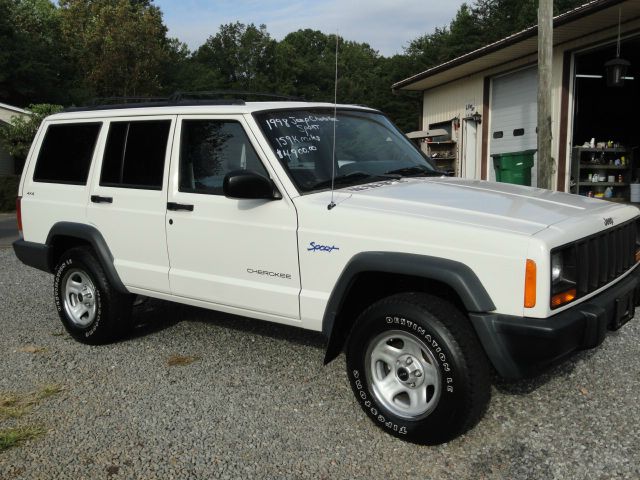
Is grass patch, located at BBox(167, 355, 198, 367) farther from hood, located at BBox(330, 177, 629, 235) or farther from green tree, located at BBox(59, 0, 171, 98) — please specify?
green tree, located at BBox(59, 0, 171, 98)

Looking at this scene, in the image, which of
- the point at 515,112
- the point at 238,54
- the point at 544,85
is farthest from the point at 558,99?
the point at 238,54

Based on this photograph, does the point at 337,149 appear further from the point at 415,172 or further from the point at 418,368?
the point at 418,368

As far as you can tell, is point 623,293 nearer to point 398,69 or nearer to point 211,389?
point 211,389

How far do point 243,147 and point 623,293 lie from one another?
2.44 m

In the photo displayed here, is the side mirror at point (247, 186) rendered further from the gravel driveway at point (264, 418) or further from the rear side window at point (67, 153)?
the rear side window at point (67, 153)

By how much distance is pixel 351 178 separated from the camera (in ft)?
12.6

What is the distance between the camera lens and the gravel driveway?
2.98 m

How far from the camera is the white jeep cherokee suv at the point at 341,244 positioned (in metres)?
2.89

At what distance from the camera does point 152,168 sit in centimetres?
438

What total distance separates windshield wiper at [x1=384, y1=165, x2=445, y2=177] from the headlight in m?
1.42

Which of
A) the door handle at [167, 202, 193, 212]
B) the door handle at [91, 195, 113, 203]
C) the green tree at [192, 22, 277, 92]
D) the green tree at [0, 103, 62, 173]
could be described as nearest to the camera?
the door handle at [167, 202, 193, 212]

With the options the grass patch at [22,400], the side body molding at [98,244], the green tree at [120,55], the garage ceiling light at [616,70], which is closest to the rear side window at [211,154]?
the side body molding at [98,244]

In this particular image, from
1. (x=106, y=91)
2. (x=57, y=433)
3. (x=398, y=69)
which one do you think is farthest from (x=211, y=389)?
(x=398, y=69)

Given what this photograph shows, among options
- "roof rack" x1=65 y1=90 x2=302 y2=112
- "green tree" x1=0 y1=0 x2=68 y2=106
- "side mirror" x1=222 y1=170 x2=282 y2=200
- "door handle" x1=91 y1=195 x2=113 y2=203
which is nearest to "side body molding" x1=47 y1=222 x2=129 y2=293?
"door handle" x1=91 y1=195 x2=113 y2=203
